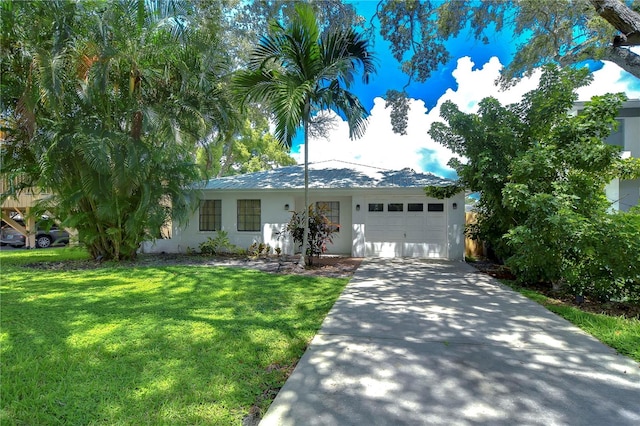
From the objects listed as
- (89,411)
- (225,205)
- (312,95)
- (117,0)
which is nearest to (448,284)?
(312,95)

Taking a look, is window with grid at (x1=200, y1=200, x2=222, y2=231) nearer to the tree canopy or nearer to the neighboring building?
the tree canopy

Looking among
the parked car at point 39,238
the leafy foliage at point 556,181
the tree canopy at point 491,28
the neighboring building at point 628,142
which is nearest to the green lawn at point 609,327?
the leafy foliage at point 556,181

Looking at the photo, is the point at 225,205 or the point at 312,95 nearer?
the point at 312,95

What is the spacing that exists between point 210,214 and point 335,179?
202 inches

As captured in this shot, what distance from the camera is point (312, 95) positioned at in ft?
28.5

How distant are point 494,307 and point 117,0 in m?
10.8

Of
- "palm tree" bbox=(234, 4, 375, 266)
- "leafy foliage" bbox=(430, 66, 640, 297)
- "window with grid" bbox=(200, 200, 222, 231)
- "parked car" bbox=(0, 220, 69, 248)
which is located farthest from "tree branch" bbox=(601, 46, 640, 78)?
"parked car" bbox=(0, 220, 69, 248)

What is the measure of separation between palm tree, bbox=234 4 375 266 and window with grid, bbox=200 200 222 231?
17.1ft

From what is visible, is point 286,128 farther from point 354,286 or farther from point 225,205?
point 225,205

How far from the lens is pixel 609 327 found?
4.31m

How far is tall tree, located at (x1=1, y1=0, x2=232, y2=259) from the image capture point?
25.7 feet

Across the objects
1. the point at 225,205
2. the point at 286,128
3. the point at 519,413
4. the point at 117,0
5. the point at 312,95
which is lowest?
the point at 519,413

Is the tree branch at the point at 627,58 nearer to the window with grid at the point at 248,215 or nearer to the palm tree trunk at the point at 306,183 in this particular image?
the palm tree trunk at the point at 306,183

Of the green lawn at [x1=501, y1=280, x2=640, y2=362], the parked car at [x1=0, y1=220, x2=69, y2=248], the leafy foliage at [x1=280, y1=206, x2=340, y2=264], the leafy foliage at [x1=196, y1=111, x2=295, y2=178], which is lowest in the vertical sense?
the green lawn at [x1=501, y1=280, x2=640, y2=362]
